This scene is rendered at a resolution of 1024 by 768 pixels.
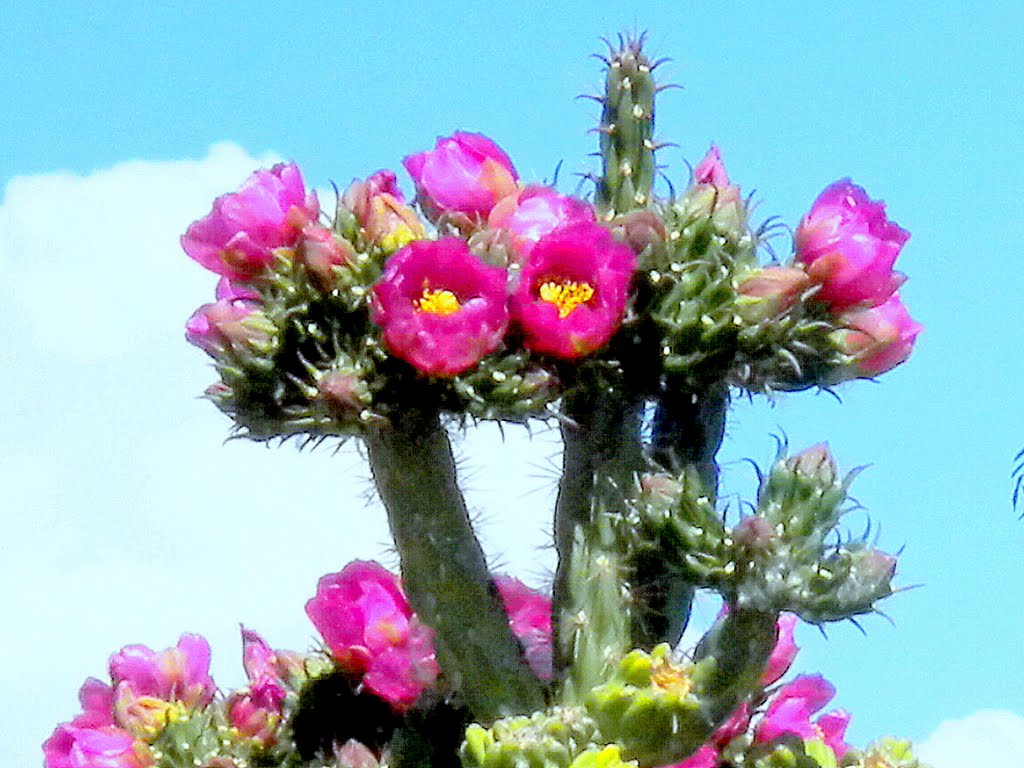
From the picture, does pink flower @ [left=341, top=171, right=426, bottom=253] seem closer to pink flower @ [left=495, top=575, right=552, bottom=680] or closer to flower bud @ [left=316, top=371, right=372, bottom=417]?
flower bud @ [left=316, top=371, right=372, bottom=417]

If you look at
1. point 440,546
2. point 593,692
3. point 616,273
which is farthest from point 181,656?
point 616,273

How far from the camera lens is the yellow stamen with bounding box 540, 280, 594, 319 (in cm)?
304

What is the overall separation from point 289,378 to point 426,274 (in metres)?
0.28

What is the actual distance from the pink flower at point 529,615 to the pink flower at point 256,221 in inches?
28.5

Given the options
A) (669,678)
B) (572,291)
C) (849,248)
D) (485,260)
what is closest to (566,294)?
(572,291)

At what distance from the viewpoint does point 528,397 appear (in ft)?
9.81

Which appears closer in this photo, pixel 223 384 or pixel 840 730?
pixel 223 384

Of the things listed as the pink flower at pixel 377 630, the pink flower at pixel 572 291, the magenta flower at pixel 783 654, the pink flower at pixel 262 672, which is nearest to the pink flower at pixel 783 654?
the magenta flower at pixel 783 654

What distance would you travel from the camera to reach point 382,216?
3.12 metres

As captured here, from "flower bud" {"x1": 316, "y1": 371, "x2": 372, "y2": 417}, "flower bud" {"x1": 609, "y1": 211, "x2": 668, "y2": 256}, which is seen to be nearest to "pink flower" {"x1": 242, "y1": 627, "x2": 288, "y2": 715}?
"flower bud" {"x1": 316, "y1": 371, "x2": 372, "y2": 417}

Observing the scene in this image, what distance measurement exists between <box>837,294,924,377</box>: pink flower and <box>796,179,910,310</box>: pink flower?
1.3 inches

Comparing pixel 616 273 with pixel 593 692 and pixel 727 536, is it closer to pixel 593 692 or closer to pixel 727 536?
pixel 727 536

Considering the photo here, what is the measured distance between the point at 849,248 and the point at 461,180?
0.68 meters

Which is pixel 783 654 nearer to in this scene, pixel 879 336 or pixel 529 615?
pixel 529 615
